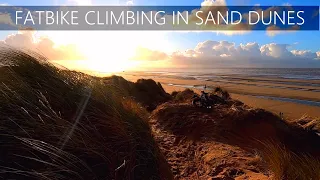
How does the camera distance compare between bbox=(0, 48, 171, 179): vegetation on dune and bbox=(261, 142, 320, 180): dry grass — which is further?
bbox=(261, 142, 320, 180): dry grass

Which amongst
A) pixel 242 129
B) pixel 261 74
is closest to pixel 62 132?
pixel 242 129

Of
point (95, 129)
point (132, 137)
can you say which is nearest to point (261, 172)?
point (132, 137)

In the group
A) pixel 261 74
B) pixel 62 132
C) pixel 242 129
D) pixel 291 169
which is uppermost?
pixel 261 74

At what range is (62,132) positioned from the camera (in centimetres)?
306

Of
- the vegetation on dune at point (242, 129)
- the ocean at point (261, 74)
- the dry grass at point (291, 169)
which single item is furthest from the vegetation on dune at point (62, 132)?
the ocean at point (261, 74)

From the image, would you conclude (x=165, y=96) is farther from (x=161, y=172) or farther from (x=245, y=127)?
(x=161, y=172)

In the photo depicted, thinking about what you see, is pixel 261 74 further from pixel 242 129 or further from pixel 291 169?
pixel 291 169

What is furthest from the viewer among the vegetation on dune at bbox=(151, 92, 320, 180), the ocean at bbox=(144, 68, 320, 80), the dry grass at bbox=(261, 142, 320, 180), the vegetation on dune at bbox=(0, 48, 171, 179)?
the ocean at bbox=(144, 68, 320, 80)

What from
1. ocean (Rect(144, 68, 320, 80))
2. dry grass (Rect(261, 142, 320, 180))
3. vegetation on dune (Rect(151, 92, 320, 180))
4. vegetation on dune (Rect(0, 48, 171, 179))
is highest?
ocean (Rect(144, 68, 320, 80))

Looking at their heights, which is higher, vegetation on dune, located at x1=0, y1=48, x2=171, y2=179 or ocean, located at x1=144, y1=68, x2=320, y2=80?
ocean, located at x1=144, y1=68, x2=320, y2=80

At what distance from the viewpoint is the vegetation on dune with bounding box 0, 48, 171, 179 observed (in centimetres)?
261

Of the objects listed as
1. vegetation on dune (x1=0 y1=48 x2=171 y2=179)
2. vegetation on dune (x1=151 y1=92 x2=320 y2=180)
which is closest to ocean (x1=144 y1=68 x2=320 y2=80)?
vegetation on dune (x1=151 y1=92 x2=320 y2=180)

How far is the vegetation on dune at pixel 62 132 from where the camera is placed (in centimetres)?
261

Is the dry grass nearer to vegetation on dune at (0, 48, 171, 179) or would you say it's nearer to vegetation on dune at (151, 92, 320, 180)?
vegetation on dune at (0, 48, 171, 179)
